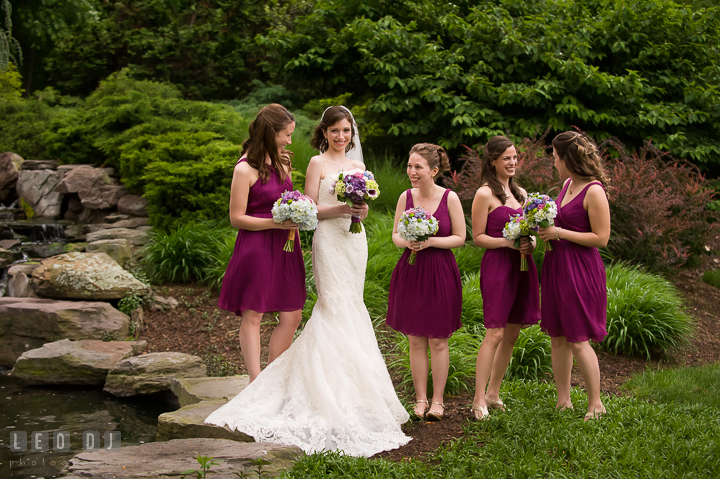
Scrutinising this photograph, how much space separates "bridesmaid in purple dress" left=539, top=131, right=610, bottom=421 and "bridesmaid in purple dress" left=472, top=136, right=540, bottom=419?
187mm

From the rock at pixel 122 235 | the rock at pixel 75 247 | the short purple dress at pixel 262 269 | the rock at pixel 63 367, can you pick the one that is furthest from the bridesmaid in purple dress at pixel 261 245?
the rock at pixel 75 247

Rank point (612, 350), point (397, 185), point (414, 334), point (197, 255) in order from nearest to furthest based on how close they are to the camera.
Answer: point (414, 334)
point (612, 350)
point (197, 255)
point (397, 185)

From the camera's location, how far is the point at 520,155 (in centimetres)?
860

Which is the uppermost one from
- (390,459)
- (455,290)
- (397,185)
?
(397,185)

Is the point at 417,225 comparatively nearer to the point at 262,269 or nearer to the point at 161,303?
the point at 262,269

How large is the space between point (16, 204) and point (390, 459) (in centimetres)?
1015

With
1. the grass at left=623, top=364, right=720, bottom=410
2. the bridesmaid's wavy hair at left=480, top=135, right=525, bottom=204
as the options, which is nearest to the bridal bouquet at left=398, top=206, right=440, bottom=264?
the bridesmaid's wavy hair at left=480, top=135, right=525, bottom=204

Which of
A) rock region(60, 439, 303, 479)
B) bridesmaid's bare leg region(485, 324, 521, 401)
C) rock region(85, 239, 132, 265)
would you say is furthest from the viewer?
rock region(85, 239, 132, 265)

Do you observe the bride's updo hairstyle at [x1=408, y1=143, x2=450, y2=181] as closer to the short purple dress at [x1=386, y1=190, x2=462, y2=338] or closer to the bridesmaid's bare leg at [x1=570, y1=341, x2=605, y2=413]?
the short purple dress at [x1=386, y1=190, x2=462, y2=338]

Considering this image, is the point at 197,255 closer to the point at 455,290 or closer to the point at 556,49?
the point at 455,290

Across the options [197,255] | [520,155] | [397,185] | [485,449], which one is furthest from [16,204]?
[485,449]

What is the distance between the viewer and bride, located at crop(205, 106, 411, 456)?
4164mm

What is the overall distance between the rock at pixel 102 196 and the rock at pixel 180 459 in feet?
24.8

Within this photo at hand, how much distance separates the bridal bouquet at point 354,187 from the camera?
4.41 metres
